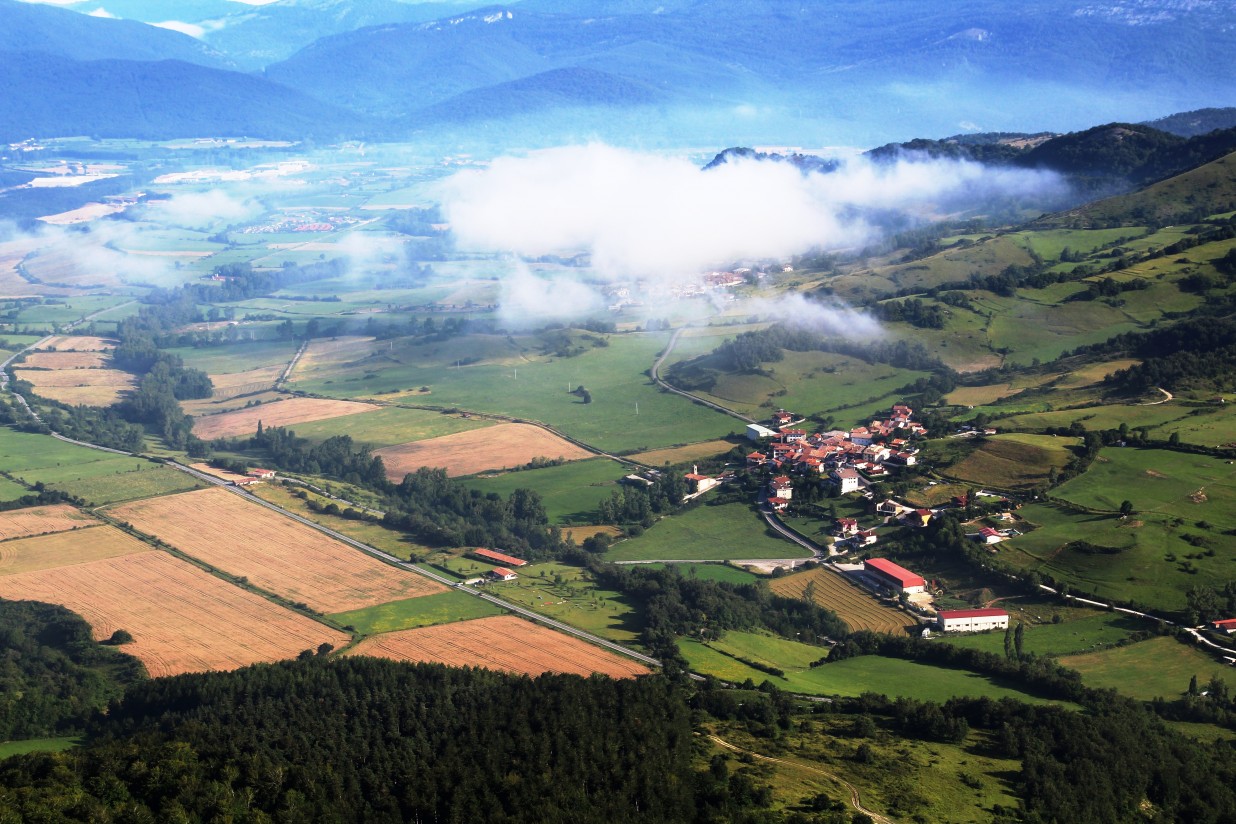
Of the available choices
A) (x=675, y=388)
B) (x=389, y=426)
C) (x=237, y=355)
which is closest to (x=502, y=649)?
(x=389, y=426)

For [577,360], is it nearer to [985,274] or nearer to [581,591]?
[985,274]

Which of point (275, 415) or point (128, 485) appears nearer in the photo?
point (128, 485)

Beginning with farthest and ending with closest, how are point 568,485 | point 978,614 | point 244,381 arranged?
point 244,381, point 568,485, point 978,614

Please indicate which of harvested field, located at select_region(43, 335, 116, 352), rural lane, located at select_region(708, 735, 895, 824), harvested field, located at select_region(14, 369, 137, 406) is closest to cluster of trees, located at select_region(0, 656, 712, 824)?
rural lane, located at select_region(708, 735, 895, 824)

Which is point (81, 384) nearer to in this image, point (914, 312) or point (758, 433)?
point (758, 433)

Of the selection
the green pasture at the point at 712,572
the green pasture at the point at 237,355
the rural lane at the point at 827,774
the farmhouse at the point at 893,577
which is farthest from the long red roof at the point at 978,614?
the green pasture at the point at 237,355

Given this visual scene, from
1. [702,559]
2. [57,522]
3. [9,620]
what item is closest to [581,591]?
[702,559]
